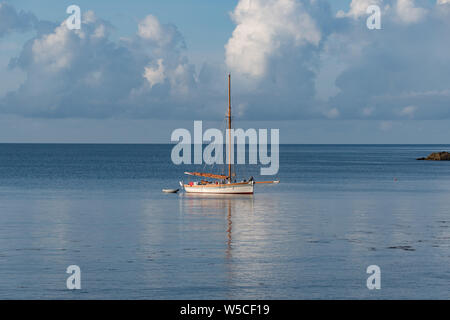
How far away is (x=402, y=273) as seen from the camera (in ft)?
146

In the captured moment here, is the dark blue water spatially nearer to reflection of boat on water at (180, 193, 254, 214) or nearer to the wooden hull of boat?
reflection of boat on water at (180, 193, 254, 214)

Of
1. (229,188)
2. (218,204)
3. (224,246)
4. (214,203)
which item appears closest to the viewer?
(224,246)

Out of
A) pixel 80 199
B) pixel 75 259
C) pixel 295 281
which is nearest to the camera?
pixel 295 281

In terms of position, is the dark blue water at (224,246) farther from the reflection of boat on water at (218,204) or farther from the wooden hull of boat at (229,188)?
the wooden hull of boat at (229,188)

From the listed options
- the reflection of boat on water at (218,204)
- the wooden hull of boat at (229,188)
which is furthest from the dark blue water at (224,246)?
the wooden hull of boat at (229,188)

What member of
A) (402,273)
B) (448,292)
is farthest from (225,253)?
(448,292)

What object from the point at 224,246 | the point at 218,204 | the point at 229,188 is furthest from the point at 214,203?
the point at 224,246

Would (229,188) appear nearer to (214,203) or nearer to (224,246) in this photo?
(214,203)

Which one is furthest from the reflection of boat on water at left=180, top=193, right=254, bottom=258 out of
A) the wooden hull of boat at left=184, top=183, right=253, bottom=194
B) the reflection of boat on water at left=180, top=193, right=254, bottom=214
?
the wooden hull of boat at left=184, top=183, right=253, bottom=194

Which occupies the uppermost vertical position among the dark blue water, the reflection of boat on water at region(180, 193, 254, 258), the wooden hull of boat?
the wooden hull of boat

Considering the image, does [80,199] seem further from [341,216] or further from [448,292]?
[448,292]

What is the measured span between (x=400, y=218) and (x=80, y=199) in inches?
1774

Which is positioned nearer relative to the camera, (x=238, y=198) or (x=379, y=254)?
(x=379, y=254)
